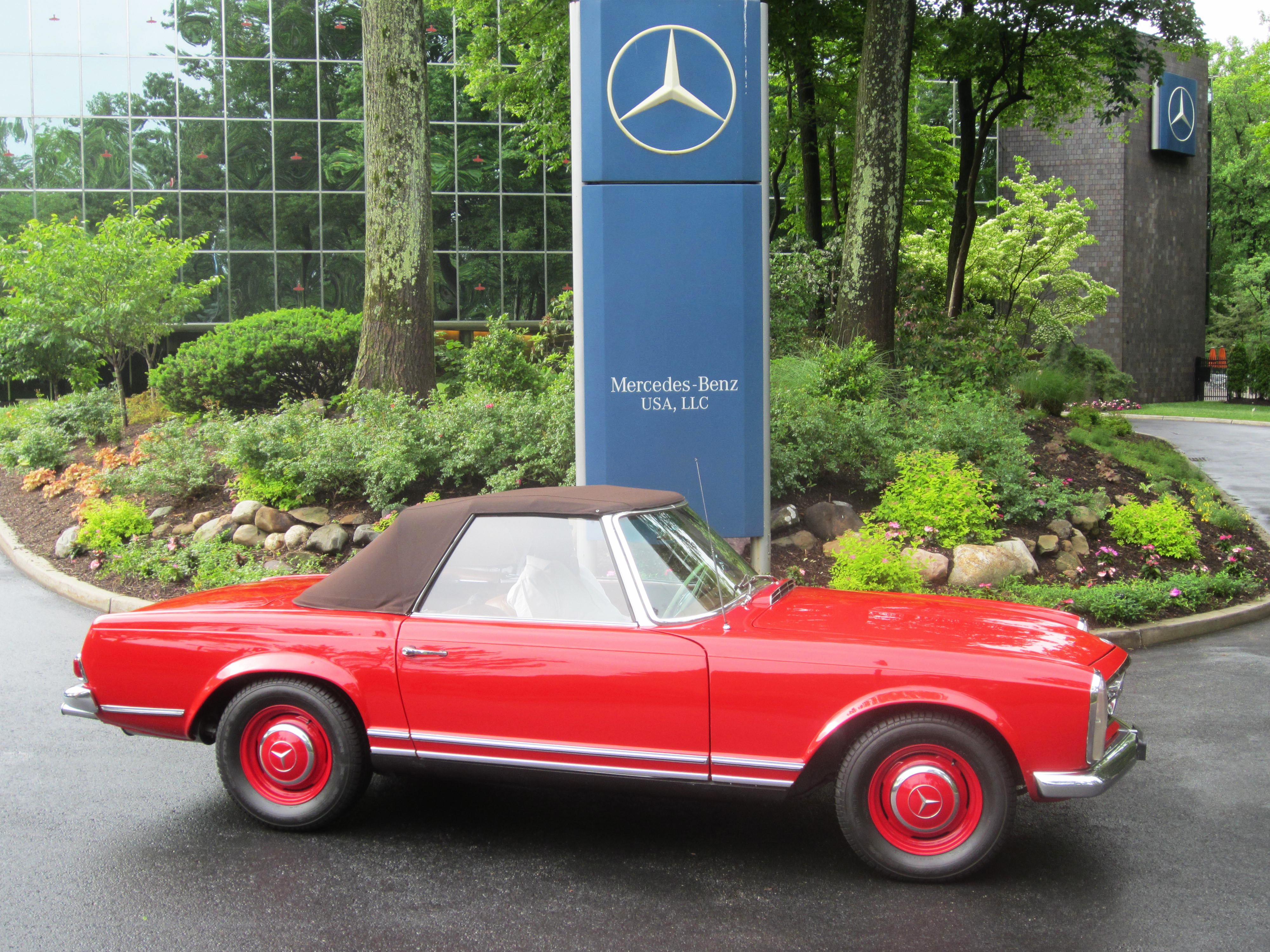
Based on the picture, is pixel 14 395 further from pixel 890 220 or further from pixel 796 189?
pixel 890 220

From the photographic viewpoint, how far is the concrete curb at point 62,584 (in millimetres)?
8664

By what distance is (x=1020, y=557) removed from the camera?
841 cm

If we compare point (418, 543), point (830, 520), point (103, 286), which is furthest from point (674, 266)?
point (103, 286)

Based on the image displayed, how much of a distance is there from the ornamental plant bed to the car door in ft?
14.4

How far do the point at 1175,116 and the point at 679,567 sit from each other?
3515 cm

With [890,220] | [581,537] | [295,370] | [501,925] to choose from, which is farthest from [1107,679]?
[295,370]

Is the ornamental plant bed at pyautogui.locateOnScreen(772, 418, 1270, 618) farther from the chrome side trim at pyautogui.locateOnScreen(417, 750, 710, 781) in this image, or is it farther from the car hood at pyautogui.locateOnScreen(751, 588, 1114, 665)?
the chrome side trim at pyautogui.locateOnScreen(417, 750, 710, 781)

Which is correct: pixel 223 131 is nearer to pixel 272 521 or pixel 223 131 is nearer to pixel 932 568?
pixel 272 521

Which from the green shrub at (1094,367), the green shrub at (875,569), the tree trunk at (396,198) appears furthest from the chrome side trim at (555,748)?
the green shrub at (1094,367)

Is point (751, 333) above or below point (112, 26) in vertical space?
below

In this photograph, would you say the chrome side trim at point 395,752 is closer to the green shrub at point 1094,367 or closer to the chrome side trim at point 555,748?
the chrome side trim at point 555,748

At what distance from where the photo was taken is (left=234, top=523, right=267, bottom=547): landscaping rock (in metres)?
9.34

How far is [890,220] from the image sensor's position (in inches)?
500

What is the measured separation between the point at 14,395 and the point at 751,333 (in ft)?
105
